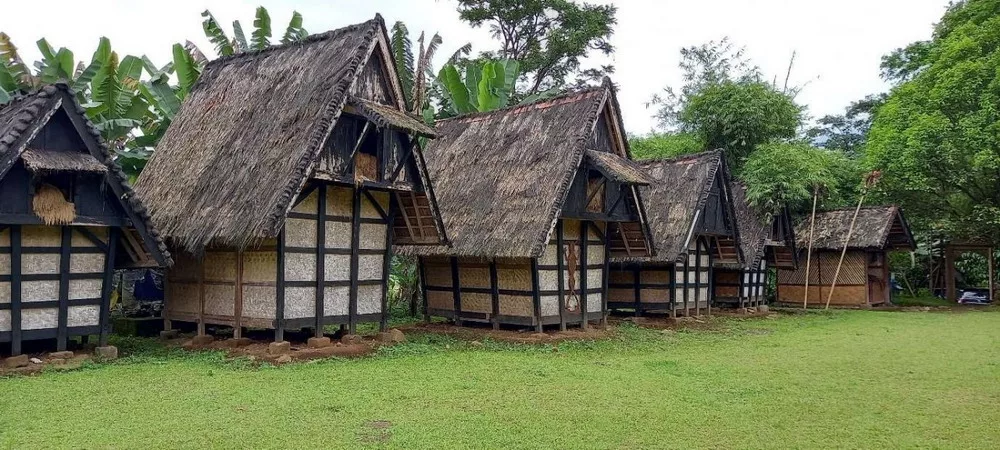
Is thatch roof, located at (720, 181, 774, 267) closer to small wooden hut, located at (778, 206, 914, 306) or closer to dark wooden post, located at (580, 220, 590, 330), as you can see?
small wooden hut, located at (778, 206, 914, 306)

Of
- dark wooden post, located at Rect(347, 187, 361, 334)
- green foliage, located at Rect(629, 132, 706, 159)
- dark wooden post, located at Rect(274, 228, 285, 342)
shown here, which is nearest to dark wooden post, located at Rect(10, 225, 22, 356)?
dark wooden post, located at Rect(274, 228, 285, 342)

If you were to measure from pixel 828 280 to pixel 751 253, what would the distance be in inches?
226

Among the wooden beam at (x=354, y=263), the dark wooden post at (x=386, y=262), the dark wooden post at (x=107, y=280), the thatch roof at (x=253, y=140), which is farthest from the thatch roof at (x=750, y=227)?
the dark wooden post at (x=107, y=280)

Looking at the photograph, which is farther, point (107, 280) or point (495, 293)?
point (495, 293)

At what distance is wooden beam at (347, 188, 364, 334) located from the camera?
1255 centimetres

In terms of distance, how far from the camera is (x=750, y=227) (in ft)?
77.6

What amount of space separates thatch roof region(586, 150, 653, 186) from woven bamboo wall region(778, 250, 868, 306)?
13.5 meters

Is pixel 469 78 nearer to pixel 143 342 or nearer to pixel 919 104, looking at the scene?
pixel 143 342

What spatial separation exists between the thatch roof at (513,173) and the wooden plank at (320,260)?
262 cm

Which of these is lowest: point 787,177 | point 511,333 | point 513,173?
point 511,333

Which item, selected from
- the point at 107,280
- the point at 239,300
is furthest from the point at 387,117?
the point at 107,280

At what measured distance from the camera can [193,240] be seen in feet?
37.3

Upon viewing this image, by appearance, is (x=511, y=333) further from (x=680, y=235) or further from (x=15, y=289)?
(x=15, y=289)

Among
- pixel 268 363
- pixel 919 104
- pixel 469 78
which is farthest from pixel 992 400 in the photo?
pixel 919 104
